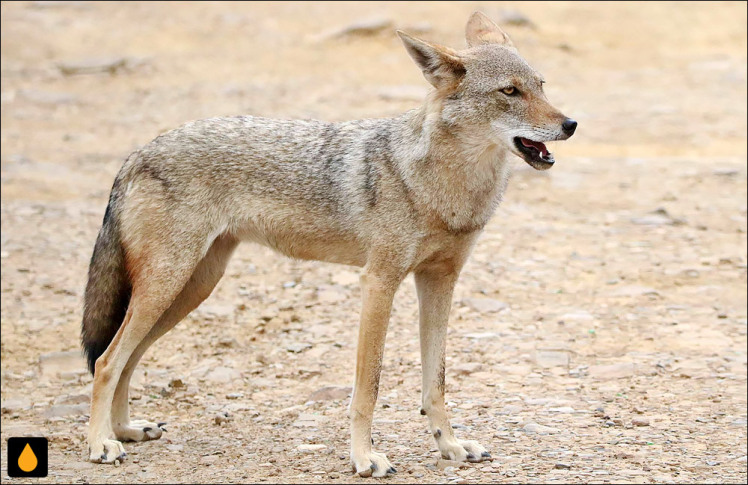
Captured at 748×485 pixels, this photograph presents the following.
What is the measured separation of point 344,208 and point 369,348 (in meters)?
0.89

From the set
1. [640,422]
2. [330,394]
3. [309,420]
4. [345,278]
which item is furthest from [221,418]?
[345,278]

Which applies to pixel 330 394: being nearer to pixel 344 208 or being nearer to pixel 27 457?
pixel 344 208

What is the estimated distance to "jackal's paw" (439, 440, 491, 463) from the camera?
6.21 meters

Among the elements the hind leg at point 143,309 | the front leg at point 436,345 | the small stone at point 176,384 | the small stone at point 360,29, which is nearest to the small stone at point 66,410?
the small stone at point 176,384

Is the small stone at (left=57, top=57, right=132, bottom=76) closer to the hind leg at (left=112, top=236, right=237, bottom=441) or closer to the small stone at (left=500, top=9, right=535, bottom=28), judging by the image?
the small stone at (left=500, top=9, right=535, bottom=28)

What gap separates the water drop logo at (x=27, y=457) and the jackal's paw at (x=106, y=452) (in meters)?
0.29

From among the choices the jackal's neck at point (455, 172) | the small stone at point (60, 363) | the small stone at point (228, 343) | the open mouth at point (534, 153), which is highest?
the open mouth at point (534, 153)

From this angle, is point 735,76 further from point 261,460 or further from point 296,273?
point 261,460

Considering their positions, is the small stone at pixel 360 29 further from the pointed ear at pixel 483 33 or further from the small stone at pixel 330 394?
the pointed ear at pixel 483 33

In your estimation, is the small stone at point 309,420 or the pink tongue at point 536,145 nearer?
the pink tongue at point 536,145

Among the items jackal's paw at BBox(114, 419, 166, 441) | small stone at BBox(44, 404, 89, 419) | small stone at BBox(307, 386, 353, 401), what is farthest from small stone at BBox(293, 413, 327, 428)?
small stone at BBox(44, 404, 89, 419)

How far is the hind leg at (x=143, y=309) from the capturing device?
6.37m

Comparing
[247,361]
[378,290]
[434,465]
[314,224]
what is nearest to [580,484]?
[434,465]

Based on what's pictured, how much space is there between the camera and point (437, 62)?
6.07 meters
